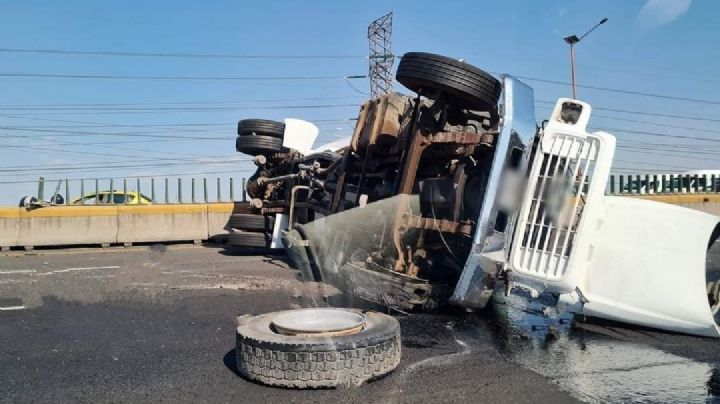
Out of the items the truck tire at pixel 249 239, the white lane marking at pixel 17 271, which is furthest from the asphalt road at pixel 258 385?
the truck tire at pixel 249 239

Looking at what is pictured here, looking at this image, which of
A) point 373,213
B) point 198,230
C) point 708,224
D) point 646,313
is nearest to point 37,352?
point 373,213

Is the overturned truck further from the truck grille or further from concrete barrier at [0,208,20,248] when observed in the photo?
concrete barrier at [0,208,20,248]

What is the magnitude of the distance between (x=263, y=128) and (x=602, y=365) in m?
7.69

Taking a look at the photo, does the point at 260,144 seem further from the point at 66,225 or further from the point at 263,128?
the point at 66,225

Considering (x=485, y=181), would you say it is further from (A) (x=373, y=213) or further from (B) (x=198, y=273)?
(B) (x=198, y=273)

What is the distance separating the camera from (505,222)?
13.8 feet

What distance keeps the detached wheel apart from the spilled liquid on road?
163cm

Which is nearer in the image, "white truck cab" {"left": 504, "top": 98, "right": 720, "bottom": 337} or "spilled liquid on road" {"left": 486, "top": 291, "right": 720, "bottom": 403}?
"spilled liquid on road" {"left": 486, "top": 291, "right": 720, "bottom": 403}

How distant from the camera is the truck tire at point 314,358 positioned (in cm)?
299

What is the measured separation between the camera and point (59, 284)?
21.6 feet

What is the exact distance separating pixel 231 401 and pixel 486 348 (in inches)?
75.9

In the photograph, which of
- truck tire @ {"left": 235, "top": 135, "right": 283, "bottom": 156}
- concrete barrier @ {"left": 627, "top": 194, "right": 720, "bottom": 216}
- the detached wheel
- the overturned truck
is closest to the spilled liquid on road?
the overturned truck

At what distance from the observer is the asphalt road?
3.02m

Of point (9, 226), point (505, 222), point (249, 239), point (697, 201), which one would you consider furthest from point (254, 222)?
point (697, 201)
